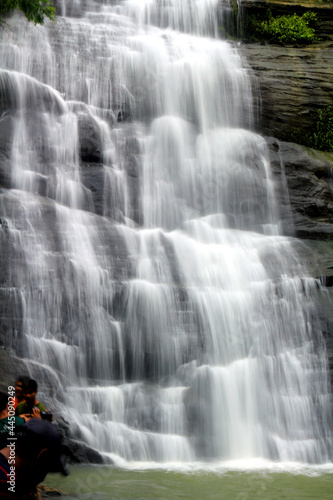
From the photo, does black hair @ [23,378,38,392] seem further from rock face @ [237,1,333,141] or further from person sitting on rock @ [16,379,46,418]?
rock face @ [237,1,333,141]

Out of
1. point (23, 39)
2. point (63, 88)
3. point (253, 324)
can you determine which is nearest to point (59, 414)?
point (253, 324)

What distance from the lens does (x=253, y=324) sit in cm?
1181

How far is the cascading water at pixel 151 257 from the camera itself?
404 inches

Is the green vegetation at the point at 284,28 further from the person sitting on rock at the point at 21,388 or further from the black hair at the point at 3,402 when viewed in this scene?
the black hair at the point at 3,402

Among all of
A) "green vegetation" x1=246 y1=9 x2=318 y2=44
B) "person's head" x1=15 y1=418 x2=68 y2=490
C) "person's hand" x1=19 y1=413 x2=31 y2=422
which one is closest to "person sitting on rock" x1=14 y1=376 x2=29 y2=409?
"person's hand" x1=19 y1=413 x2=31 y2=422

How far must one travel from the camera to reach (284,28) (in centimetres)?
2022

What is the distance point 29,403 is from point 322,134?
14894 millimetres

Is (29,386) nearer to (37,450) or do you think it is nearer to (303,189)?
(37,450)

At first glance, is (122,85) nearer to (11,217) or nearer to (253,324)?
(11,217)

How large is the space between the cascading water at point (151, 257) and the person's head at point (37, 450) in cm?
512

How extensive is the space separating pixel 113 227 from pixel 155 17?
10805 millimetres

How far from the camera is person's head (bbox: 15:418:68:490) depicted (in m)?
3.83

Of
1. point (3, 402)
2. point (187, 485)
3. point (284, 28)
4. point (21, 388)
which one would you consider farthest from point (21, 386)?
point (284, 28)

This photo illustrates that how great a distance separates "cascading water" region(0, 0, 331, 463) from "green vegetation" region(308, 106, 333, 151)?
213cm
